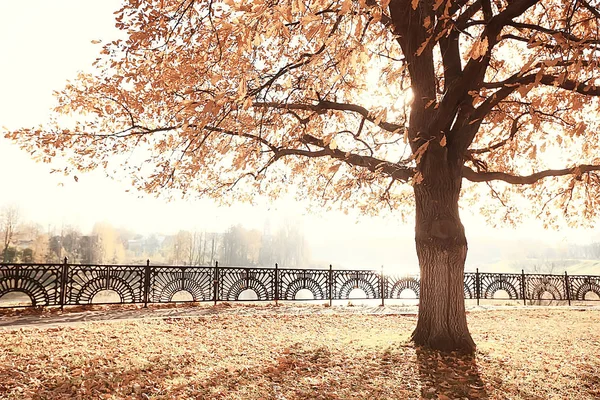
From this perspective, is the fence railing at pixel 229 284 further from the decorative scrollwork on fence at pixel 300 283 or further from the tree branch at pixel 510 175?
the tree branch at pixel 510 175

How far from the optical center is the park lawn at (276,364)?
4.71 metres

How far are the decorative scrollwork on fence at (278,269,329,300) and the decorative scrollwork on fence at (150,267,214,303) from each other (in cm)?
289

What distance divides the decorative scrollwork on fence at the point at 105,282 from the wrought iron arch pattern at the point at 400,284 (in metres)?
10.5

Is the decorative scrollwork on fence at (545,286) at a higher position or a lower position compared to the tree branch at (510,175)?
lower

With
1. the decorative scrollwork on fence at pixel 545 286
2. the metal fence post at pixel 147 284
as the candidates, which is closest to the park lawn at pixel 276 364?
the metal fence post at pixel 147 284

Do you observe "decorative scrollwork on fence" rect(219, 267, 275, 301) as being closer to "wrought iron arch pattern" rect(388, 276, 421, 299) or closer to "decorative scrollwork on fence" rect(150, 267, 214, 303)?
"decorative scrollwork on fence" rect(150, 267, 214, 303)

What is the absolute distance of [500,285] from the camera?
19453mm

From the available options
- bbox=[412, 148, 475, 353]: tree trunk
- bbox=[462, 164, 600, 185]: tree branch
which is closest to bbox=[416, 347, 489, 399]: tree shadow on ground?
bbox=[412, 148, 475, 353]: tree trunk

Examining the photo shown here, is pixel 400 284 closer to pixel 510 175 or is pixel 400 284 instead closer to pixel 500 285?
pixel 500 285

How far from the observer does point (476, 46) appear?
4.24 meters

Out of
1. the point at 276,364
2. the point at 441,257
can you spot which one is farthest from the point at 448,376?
the point at 276,364

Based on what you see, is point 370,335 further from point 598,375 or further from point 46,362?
point 46,362

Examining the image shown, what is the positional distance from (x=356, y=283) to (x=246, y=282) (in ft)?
16.2

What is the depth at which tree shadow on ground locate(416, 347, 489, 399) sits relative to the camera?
482cm
